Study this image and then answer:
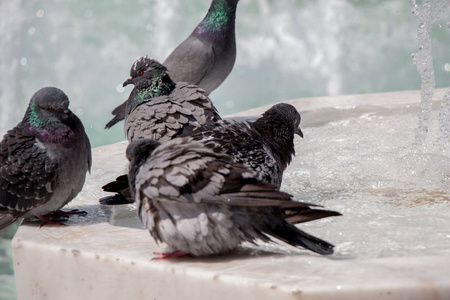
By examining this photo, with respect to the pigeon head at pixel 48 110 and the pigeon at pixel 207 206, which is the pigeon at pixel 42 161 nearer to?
the pigeon head at pixel 48 110

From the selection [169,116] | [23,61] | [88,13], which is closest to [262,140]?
[169,116]

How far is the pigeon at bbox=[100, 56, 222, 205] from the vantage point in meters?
3.44

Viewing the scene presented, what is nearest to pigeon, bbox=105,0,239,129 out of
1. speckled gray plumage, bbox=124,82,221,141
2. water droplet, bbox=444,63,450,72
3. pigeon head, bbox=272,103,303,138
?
speckled gray plumage, bbox=124,82,221,141

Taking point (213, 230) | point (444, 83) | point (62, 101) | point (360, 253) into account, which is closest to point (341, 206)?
point (360, 253)

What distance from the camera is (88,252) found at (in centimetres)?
254

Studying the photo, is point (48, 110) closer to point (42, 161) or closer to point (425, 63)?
point (42, 161)

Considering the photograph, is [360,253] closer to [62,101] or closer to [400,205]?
[400,205]

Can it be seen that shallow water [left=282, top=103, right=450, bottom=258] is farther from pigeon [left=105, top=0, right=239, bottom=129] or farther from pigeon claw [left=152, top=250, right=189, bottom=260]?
pigeon [left=105, top=0, right=239, bottom=129]

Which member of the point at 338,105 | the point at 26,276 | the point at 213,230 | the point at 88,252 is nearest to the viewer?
the point at 213,230

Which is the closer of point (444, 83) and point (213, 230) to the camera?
point (213, 230)

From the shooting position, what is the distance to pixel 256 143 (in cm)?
318

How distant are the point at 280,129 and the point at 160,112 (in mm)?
680

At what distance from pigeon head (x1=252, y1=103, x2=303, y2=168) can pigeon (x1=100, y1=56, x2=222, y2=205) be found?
0.27 metres

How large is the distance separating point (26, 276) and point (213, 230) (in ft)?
3.12
